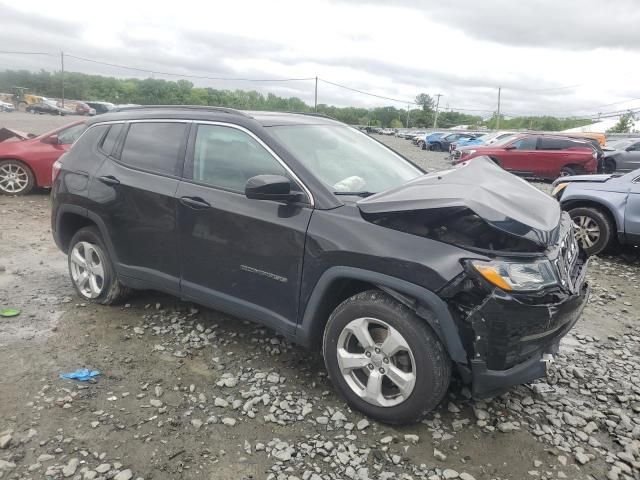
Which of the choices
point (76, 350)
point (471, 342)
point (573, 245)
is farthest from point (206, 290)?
point (573, 245)

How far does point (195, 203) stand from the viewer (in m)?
3.41

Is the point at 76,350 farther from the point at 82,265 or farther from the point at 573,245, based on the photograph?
the point at 573,245

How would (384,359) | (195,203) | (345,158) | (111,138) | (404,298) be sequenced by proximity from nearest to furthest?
1. (404,298)
2. (384,359)
3. (195,203)
4. (345,158)
5. (111,138)

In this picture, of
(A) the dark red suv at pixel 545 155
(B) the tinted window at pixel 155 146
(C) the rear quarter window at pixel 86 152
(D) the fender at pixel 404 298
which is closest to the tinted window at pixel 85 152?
(C) the rear quarter window at pixel 86 152

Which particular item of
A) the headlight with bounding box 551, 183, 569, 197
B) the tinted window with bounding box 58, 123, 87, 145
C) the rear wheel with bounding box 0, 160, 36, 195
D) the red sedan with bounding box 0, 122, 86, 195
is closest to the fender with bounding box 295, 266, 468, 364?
the headlight with bounding box 551, 183, 569, 197

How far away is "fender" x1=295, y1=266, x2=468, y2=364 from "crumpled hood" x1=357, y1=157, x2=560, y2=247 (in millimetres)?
381

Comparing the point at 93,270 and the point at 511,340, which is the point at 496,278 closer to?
the point at 511,340

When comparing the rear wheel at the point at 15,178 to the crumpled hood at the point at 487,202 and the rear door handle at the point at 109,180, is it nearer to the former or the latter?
the rear door handle at the point at 109,180

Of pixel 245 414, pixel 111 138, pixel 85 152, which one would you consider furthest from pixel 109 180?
pixel 245 414

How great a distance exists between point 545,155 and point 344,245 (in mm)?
15100

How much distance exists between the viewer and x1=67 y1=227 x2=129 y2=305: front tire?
4.19 meters

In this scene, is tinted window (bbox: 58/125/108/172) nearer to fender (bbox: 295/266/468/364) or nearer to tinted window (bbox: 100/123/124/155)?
tinted window (bbox: 100/123/124/155)

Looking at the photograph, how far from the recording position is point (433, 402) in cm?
269

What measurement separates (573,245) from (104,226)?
11.7 feet
